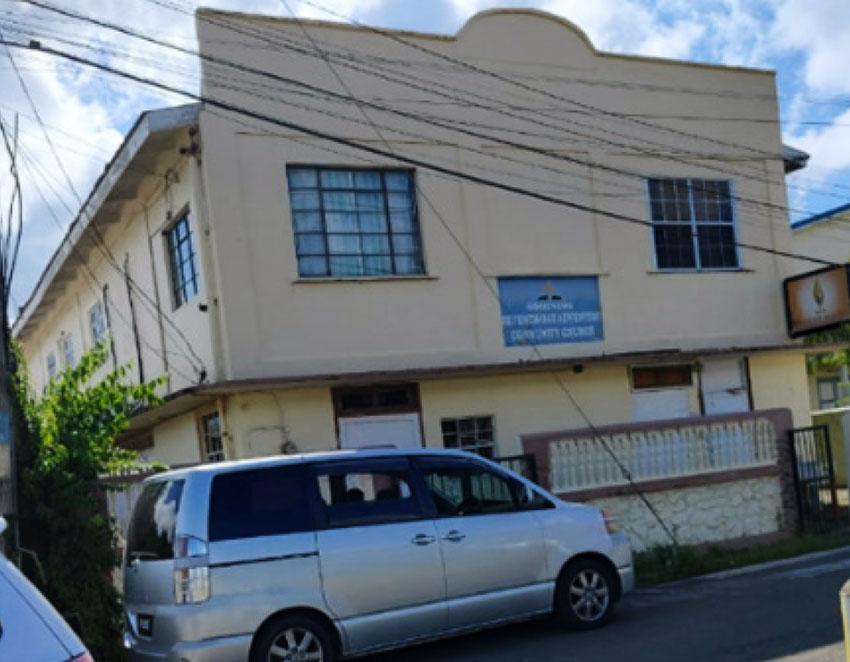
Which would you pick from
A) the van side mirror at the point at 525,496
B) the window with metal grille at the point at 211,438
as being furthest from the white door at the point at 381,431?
the van side mirror at the point at 525,496

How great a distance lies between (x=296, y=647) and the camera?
678 cm

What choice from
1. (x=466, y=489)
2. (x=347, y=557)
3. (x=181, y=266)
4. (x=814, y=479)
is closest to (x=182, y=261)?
(x=181, y=266)

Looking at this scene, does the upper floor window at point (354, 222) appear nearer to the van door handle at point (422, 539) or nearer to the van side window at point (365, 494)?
the van side window at point (365, 494)

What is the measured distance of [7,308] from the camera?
7.81 meters

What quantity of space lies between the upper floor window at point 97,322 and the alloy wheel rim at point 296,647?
40.3ft

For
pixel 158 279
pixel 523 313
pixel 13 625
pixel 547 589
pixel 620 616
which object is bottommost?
pixel 620 616

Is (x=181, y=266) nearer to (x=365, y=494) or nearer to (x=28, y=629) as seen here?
(x=365, y=494)

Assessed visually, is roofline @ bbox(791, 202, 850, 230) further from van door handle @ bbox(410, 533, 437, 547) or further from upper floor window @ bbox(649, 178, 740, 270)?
van door handle @ bbox(410, 533, 437, 547)

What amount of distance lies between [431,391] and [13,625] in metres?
10.5

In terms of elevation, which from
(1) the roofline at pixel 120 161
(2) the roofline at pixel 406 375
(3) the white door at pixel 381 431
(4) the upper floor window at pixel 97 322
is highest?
(1) the roofline at pixel 120 161

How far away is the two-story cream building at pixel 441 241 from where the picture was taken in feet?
40.7

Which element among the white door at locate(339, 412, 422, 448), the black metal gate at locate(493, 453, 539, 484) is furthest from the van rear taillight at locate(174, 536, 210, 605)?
the white door at locate(339, 412, 422, 448)

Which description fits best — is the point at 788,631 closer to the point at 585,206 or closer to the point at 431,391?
the point at 431,391

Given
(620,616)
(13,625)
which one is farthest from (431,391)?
(13,625)
